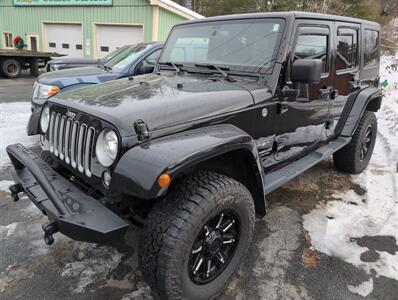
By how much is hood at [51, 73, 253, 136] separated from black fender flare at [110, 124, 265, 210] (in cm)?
14

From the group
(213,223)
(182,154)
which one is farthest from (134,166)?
(213,223)

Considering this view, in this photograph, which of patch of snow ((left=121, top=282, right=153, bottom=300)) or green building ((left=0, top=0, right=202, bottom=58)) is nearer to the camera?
patch of snow ((left=121, top=282, right=153, bottom=300))

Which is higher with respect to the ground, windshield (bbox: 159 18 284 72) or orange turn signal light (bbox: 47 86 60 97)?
windshield (bbox: 159 18 284 72)

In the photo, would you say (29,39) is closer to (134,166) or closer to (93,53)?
(93,53)

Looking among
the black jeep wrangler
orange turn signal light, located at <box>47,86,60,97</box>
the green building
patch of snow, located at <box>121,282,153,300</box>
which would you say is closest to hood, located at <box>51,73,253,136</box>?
the black jeep wrangler

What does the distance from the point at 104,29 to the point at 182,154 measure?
15020 millimetres

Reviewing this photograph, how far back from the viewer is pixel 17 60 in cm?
1345

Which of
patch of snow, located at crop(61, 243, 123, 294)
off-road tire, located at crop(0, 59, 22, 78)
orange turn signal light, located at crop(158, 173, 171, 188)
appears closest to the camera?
orange turn signal light, located at crop(158, 173, 171, 188)

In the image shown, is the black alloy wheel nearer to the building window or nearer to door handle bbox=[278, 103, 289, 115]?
door handle bbox=[278, 103, 289, 115]

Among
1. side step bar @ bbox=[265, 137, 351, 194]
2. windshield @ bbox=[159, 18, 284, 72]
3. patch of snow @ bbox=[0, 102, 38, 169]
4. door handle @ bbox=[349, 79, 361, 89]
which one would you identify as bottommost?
patch of snow @ bbox=[0, 102, 38, 169]

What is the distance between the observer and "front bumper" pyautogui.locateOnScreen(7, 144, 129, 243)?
1.85 meters

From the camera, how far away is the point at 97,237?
1.84 m

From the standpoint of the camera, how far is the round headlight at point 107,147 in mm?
2012

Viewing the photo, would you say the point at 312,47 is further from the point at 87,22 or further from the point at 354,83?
the point at 87,22
